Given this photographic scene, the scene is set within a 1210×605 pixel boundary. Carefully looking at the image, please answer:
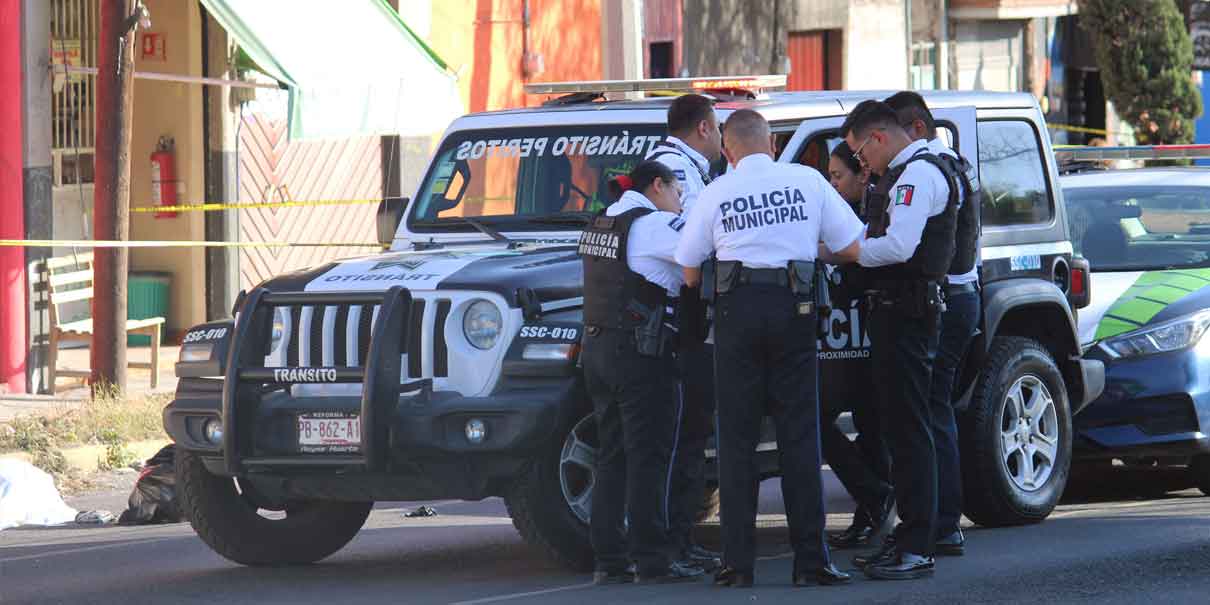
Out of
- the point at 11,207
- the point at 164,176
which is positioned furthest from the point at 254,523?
the point at 164,176

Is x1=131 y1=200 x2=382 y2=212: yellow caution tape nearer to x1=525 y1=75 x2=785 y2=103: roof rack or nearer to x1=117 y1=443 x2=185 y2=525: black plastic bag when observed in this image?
x1=117 y1=443 x2=185 y2=525: black plastic bag

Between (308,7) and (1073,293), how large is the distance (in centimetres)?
856

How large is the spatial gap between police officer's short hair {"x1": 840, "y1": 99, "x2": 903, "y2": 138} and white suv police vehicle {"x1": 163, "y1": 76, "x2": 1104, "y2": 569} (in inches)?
26.7

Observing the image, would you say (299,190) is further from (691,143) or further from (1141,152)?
(691,143)

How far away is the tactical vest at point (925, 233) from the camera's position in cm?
840

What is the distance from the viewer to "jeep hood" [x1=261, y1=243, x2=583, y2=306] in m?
8.33

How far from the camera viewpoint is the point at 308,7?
1716 cm

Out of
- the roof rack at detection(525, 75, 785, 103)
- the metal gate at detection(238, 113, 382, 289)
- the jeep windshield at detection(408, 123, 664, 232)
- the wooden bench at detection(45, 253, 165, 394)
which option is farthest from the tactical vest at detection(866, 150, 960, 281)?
the metal gate at detection(238, 113, 382, 289)

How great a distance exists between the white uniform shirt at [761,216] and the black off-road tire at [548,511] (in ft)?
2.98

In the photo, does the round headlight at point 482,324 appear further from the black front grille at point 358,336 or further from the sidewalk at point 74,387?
the sidewalk at point 74,387

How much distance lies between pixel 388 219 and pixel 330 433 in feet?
6.34

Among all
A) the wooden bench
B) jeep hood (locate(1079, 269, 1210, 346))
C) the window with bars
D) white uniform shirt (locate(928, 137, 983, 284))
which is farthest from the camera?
the window with bars

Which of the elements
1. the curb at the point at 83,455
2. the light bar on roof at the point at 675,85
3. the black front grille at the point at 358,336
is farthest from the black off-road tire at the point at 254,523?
the curb at the point at 83,455

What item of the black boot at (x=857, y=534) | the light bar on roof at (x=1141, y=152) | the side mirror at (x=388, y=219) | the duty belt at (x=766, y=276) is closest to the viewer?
the duty belt at (x=766, y=276)
